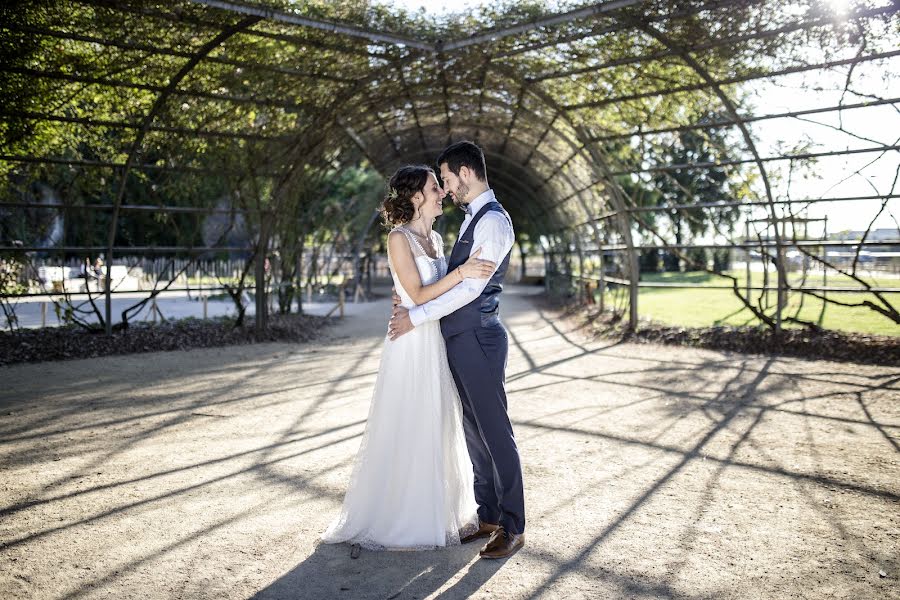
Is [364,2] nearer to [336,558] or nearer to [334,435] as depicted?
[334,435]

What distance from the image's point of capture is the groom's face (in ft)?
11.3

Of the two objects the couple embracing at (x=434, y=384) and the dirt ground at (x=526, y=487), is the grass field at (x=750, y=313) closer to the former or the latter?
the dirt ground at (x=526, y=487)

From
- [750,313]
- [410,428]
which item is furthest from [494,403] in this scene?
[750,313]

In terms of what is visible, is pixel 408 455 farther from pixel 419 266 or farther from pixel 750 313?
pixel 750 313

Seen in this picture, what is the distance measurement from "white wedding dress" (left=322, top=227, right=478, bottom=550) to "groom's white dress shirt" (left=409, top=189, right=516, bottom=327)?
0.51 ft

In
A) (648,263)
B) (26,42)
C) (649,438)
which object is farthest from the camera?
(648,263)

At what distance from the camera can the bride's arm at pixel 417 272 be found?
3303mm

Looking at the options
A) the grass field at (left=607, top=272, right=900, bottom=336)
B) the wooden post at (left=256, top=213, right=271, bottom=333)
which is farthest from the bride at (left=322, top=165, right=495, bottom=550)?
the grass field at (left=607, top=272, right=900, bottom=336)

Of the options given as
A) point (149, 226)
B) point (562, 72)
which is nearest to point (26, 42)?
point (562, 72)

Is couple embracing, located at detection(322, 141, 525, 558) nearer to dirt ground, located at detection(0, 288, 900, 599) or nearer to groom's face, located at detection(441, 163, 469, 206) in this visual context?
groom's face, located at detection(441, 163, 469, 206)

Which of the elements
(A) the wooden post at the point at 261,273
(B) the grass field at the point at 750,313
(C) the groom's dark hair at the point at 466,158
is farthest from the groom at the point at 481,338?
(B) the grass field at the point at 750,313

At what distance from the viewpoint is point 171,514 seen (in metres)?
3.85

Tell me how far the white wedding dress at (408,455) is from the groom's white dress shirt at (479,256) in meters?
0.16

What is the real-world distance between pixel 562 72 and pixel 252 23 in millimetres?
4321
